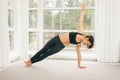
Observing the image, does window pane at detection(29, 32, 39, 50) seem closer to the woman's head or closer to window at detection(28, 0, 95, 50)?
window at detection(28, 0, 95, 50)

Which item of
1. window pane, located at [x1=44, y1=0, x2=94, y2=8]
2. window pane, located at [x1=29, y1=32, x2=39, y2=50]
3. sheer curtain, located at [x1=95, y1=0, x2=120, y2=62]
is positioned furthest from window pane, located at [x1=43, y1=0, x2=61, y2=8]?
sheer curtain, located at [x1=95, y1=0, x2=120, y2=62]

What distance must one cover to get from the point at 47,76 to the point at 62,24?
2.24m

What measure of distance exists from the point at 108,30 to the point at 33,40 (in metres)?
2.00

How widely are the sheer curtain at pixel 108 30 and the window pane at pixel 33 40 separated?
1661mm

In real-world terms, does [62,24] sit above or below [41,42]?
above

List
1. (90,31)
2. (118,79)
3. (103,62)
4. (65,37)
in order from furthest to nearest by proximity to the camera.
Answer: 1. (90,31)
2. (103,62)
3. (65,37)
4. (118,79)

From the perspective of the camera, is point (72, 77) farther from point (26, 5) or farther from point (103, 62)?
point (26, 5)

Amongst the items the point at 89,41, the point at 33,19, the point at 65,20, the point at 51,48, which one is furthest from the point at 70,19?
the point at 89,41

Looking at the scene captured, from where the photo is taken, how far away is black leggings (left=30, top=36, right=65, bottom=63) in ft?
13.0

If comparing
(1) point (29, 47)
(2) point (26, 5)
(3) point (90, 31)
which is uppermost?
(2) point (26, 5)

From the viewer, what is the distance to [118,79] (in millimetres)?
3129

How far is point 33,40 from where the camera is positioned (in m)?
5.36

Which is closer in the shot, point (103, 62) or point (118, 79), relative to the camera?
point (118, 79)

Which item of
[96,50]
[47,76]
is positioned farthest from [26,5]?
[47,76]
